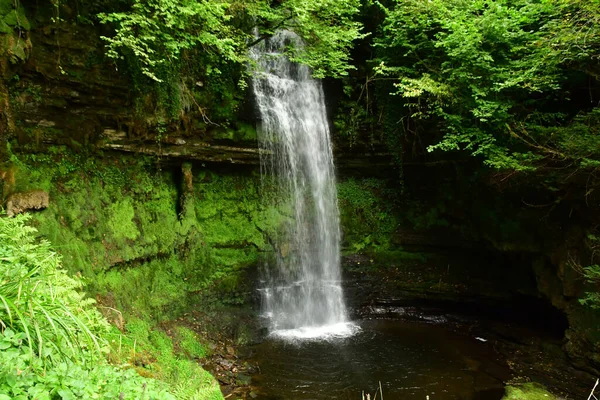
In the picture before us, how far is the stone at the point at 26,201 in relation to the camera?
5.25 m

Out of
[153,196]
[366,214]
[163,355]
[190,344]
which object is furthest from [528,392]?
[153,196]

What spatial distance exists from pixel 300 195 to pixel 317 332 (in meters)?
3.77

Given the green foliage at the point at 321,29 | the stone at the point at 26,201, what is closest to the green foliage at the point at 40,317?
the stone at the point at 26,201

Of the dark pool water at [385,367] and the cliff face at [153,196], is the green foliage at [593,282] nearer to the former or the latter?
the cliff face at [153,196]

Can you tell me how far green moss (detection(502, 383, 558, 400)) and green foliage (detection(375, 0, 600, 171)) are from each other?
13.6ft

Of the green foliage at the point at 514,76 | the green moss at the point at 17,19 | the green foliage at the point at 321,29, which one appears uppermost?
the green foliage at the point at 321,29

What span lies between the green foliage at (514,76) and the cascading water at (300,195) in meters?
3.24

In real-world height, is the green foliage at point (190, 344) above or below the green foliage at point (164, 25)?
below

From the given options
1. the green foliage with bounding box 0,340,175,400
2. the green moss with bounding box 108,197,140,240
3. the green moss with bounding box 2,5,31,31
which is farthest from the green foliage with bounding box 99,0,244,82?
the green foliage with bounding box 0,340,175,400

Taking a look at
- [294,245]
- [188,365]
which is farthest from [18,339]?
[294,245]

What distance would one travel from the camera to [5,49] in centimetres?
539

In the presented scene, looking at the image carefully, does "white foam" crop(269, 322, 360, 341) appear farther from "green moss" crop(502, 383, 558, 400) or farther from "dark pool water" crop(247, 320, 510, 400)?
"green moss" crop(502, 383, 558, 400)

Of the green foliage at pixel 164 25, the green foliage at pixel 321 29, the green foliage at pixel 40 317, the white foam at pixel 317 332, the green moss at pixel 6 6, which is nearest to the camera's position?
the green foliage at pixel 40 317

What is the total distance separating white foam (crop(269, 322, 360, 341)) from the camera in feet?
29.6
